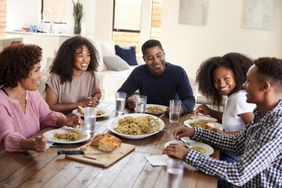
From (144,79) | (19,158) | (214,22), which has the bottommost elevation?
(19,158)

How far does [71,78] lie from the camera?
2.58 m

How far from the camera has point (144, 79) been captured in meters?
2.86

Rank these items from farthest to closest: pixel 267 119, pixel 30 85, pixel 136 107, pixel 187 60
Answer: pixel 187 60 → pixel 136 107 → pixel 30 85 → pixel 267 119

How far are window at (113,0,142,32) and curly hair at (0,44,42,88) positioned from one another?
476cm

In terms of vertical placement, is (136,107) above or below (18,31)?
below

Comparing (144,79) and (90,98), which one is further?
(144,79)

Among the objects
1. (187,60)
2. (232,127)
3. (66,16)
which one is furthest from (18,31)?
(232,127)

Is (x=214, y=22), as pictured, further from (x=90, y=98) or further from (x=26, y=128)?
(x=26, y=128)

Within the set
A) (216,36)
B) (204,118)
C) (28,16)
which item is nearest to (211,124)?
(204,118)

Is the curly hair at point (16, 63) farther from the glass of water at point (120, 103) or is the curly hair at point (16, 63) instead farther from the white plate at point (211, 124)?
the white plate at point (211, 124)

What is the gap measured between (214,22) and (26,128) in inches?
178

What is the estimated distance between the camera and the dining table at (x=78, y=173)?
4.34ft

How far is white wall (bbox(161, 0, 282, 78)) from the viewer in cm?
576

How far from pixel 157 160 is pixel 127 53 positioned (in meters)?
4.70
